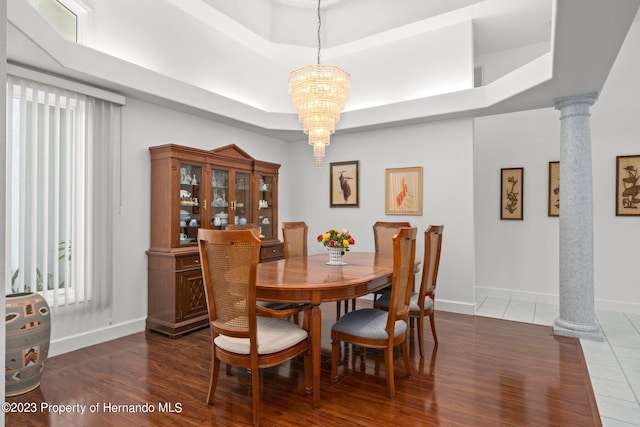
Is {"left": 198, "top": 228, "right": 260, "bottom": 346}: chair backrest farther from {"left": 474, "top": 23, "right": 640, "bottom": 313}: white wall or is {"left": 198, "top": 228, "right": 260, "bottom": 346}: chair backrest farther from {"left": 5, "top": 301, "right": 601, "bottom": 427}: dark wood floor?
{"left": 474, "top": 23, "right": 640, "bottom": 313}: white wall

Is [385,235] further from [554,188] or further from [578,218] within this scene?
[554,188]

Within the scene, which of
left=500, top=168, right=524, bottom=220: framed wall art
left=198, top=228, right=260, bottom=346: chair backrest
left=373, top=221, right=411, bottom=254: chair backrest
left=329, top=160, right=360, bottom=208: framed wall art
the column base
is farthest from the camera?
left=329, top=160, right=360, bottom=208: framed wall art

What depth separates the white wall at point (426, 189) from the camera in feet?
15.4

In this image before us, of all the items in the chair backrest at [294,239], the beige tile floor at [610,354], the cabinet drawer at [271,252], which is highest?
the chair backrest at [294,239]

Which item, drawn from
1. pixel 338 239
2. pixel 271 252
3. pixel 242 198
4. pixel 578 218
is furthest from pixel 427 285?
pixel 242 198

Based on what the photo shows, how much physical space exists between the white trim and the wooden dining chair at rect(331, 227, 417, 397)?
315 centimetres

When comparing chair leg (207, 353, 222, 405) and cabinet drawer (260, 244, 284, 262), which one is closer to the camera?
chair leg (207, 353, 222, 405)

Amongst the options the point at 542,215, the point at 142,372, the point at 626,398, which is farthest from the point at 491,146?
the point at 142,372

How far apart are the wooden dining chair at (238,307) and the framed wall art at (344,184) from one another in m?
3.47

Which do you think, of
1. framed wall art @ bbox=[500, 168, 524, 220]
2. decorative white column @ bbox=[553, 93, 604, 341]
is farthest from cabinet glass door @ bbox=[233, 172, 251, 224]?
decorative white column @ bbox=[553, 93, 604, 341]

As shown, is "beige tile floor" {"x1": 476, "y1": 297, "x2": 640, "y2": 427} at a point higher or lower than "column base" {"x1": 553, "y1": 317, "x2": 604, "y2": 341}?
lower

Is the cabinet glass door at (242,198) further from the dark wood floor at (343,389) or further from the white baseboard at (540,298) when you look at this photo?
the white baseboard at (540,298)

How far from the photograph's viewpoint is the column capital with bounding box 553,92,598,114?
3.69 m

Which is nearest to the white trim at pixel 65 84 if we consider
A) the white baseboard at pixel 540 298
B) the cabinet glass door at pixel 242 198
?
the cabinet glass door at pixel 242 198
